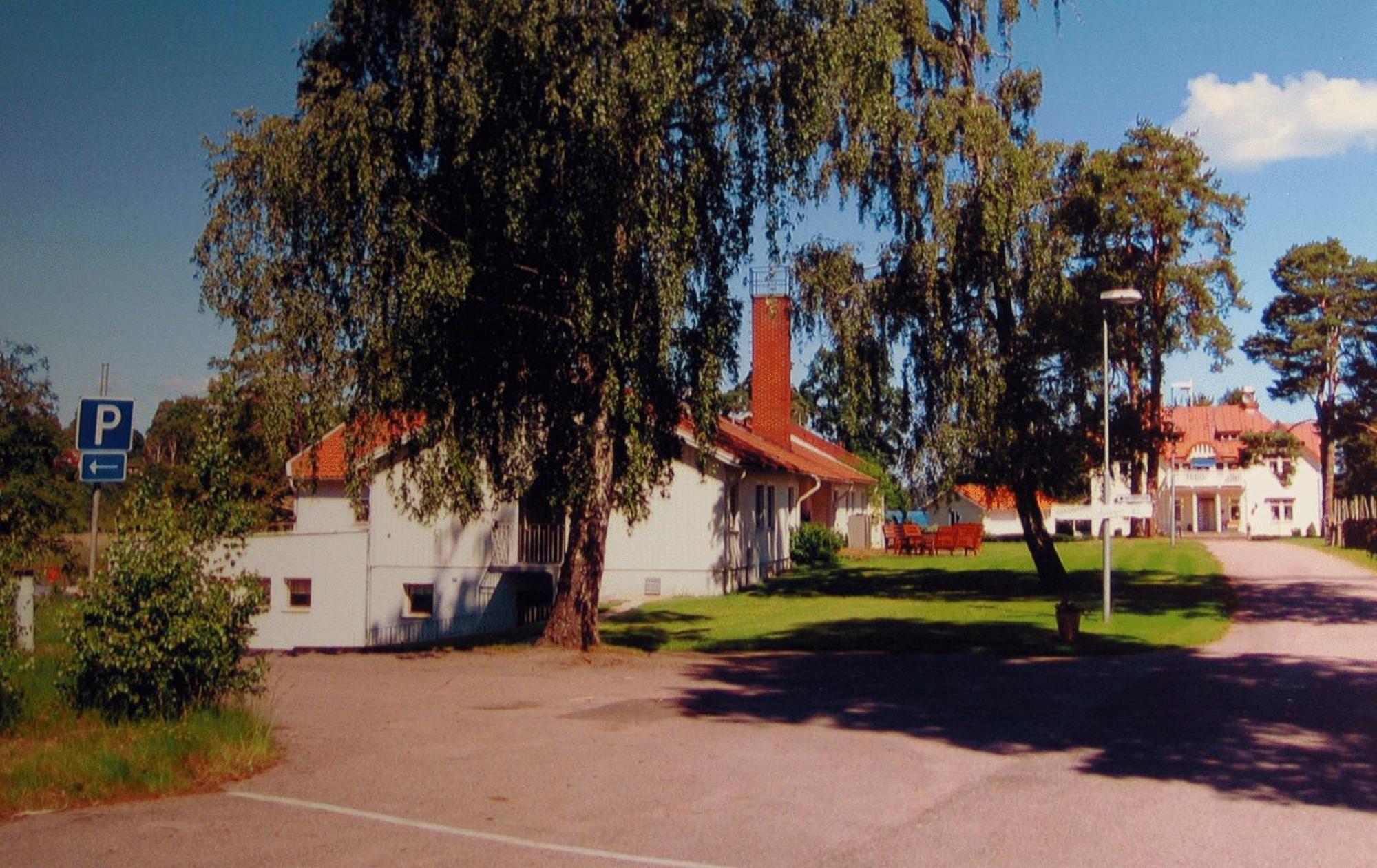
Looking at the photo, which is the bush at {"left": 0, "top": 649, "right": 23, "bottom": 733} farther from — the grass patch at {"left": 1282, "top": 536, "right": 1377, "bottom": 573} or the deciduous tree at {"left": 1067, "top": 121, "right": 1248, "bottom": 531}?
the grass patch at {"left": 1282, "top": 536, "right": 1377, "bottom": 573}

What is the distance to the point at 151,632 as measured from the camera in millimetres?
10055

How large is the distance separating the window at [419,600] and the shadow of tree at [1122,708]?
Result: 50.7 feet

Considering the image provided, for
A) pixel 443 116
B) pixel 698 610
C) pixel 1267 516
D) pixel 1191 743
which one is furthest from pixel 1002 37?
pixel 1267 516

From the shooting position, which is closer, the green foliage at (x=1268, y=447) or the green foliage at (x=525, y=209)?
the green foliage at (x=525, y=209)

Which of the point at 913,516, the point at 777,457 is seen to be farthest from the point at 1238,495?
the point at 777,457

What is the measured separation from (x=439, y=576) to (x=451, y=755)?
2148cm

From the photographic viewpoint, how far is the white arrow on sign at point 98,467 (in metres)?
11.4

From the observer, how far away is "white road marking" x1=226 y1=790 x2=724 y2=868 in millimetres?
7184

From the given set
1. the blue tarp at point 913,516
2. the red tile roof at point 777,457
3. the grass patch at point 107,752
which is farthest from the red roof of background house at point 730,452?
the blue tarp at point 913,516

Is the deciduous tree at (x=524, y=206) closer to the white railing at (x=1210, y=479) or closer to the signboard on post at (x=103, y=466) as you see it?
the signboard on post at (x=103, y=466)

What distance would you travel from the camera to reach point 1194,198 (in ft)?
124

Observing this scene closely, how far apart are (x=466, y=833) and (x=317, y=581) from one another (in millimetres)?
24673

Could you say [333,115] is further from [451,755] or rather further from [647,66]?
[451,755]

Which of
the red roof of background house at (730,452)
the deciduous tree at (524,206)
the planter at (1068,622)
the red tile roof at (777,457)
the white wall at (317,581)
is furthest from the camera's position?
the red tile roof at (777,457)
